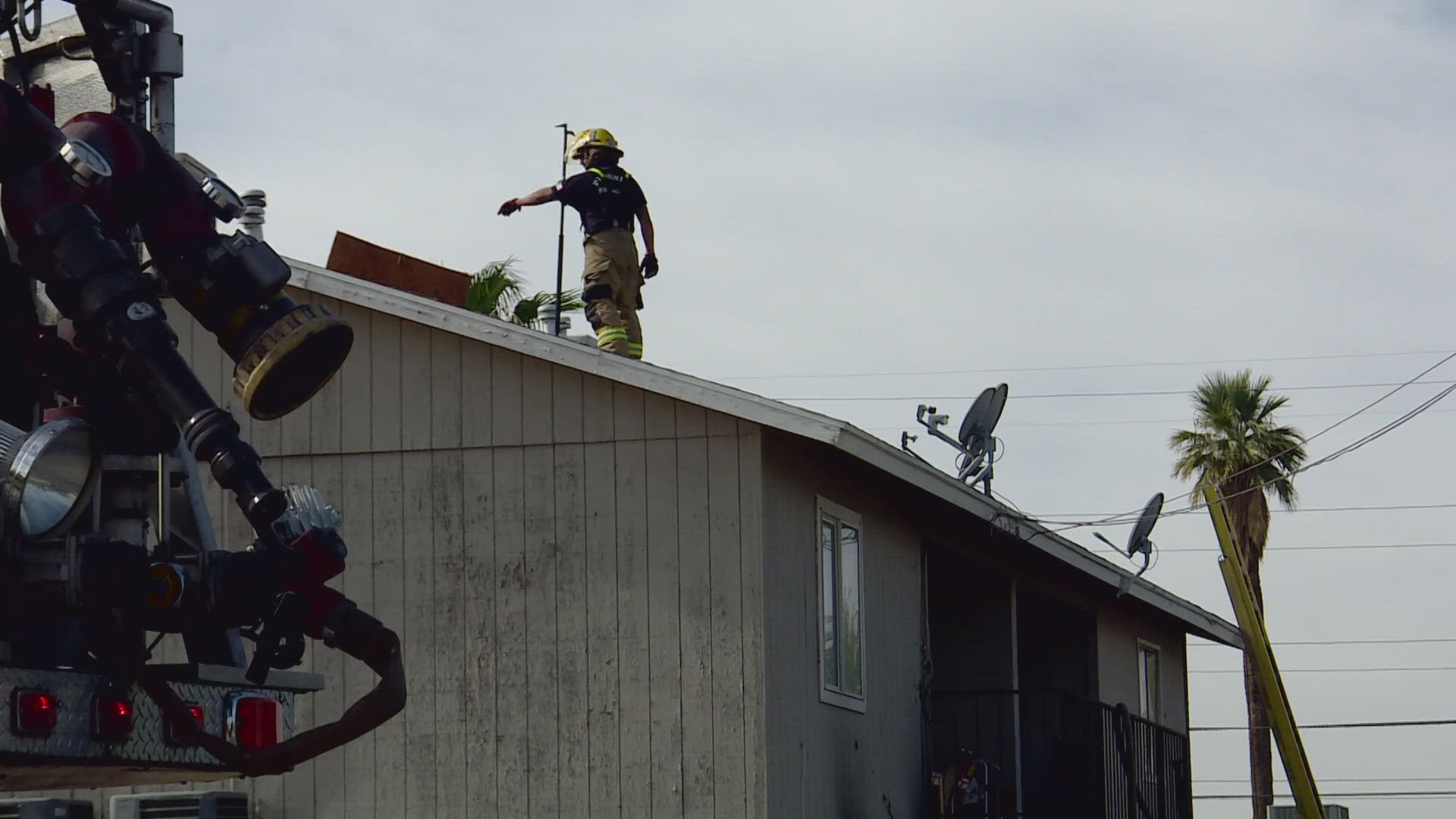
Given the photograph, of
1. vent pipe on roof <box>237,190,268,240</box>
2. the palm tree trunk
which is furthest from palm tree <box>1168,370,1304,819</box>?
vent pipe on roof <box>237,190,268,240</box>

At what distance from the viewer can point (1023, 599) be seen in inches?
815

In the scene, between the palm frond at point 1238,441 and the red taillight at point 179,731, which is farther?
the palm frond at point 1238,441

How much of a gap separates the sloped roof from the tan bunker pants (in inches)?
64.1

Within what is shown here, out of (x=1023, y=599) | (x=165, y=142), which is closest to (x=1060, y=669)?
(x=1023, y=599)

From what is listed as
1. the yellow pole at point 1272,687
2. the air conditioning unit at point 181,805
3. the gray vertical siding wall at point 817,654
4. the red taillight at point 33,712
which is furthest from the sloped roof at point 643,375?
the red taillight at point 33,712

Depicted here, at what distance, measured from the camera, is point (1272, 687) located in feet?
67.3

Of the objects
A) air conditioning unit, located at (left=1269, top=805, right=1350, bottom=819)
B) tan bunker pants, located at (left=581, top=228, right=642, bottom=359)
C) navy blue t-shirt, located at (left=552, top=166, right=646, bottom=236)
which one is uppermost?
navy blue t-shirt, located at (left=552, top=166, right=646, bottom=236)

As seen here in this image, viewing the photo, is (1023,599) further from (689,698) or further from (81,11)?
(81,11)

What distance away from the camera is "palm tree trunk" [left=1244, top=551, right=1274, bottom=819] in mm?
38781

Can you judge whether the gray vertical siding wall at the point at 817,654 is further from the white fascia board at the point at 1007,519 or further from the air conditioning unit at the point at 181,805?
the air conditioning unit at the point at 181,805

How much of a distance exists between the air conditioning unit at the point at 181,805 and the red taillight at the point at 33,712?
8.69 m

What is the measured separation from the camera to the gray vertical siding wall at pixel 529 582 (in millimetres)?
13430

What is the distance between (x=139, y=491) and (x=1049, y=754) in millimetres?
13954

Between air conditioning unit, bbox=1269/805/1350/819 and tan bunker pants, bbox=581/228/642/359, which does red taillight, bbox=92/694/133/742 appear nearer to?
tan bunker pants, bbox=581/228/642/359
